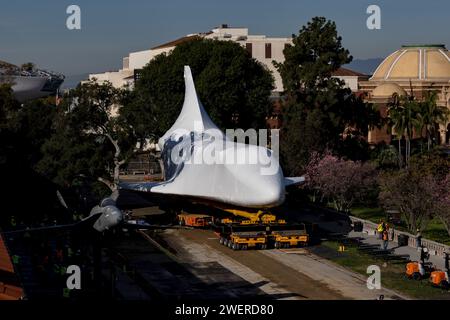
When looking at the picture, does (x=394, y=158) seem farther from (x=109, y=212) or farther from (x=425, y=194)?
(x=109, y=212)

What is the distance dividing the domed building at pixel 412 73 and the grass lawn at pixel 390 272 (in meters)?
78.6

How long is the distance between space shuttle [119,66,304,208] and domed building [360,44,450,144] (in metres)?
67.9

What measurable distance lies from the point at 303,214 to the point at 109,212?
1266 inches

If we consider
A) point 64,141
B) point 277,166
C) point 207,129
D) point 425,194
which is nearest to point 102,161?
point 64,141

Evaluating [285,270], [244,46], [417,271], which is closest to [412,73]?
[244,46]

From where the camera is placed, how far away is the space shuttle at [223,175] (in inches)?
1855

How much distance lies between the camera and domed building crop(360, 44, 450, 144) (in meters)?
126

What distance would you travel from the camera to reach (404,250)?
4653 cm

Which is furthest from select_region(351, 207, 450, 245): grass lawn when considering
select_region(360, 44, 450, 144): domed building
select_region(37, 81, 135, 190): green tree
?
select_region(360, 44, 450, 144): domed building

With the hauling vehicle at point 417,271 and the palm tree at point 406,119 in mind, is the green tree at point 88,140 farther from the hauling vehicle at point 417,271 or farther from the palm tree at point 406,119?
the hauling vehicle at point 417,271

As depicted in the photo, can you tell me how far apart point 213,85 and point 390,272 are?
46.3m

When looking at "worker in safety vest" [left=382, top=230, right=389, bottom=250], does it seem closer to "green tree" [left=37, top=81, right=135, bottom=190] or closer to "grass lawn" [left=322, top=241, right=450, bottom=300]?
"grass lawn" [left=322, top=241, right=450, bottom=300]

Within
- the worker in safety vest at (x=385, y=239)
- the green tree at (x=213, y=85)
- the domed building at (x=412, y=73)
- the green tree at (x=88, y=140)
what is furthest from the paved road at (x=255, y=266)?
the domed building at (x=412, y=73)

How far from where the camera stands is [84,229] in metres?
31.3
